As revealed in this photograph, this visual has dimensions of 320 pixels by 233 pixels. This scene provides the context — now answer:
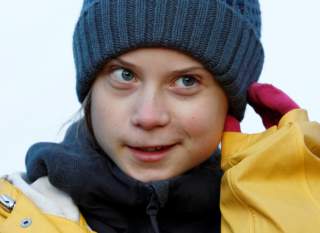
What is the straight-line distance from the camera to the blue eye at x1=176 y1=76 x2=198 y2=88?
1510 mm

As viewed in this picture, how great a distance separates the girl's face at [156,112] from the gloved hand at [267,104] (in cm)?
8

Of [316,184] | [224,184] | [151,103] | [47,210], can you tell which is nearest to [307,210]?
[316,184]

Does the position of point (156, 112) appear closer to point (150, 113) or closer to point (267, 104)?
point (150, 113)

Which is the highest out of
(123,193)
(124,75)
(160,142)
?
(124,75)

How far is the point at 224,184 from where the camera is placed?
5.03 feet

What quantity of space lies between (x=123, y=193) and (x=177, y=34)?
325 millimetres

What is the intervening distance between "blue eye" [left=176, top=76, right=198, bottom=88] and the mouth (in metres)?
0.12

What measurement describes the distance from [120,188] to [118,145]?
8 cm

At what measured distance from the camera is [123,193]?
1525 mm

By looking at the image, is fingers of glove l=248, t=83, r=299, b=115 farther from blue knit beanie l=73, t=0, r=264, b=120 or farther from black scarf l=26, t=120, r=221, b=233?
black scarf l=26, t=120, r=221, b=233

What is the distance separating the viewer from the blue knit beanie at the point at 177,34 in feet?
4.97

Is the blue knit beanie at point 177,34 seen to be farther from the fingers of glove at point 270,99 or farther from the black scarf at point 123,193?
the black scarf at point 123,193

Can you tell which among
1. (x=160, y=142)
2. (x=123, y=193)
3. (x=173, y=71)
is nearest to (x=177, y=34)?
(x=173, y=71)

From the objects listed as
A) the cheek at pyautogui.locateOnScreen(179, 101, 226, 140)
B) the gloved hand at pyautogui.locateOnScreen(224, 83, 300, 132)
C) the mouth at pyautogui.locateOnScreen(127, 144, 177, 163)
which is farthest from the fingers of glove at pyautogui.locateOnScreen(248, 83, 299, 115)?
the mouth at pyautogui.locateOnScreen(127, 144, 177, 163)
